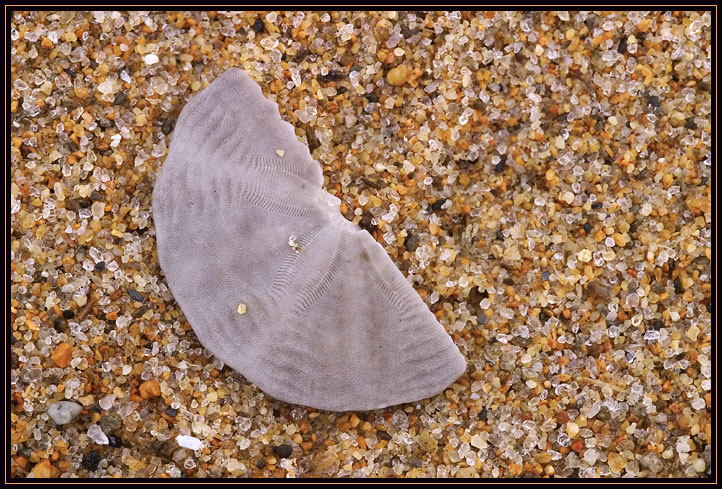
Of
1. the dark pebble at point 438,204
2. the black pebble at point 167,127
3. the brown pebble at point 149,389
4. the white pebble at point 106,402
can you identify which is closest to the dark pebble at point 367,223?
the dark pebble at point 438,204

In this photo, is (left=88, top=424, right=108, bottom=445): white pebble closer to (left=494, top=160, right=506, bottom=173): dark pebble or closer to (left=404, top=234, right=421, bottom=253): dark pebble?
(left=404, top=234, right=421, bottom=253): dark pebble

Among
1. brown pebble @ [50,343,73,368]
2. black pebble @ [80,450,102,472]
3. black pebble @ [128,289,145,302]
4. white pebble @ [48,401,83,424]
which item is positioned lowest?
black pebble @ [80,450,102,472]

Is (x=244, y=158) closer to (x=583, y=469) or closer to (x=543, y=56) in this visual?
(x=543, y=56)

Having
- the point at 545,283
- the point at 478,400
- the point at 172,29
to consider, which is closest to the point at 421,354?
the point at 478,400

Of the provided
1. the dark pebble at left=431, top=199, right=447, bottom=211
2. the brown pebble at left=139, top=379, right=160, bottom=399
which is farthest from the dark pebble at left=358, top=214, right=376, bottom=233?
the brown pebble at left=139, top=379, right=160, bottom=399

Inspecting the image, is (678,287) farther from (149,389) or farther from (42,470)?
(42,470)

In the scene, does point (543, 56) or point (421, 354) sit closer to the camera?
point (421, 354)
